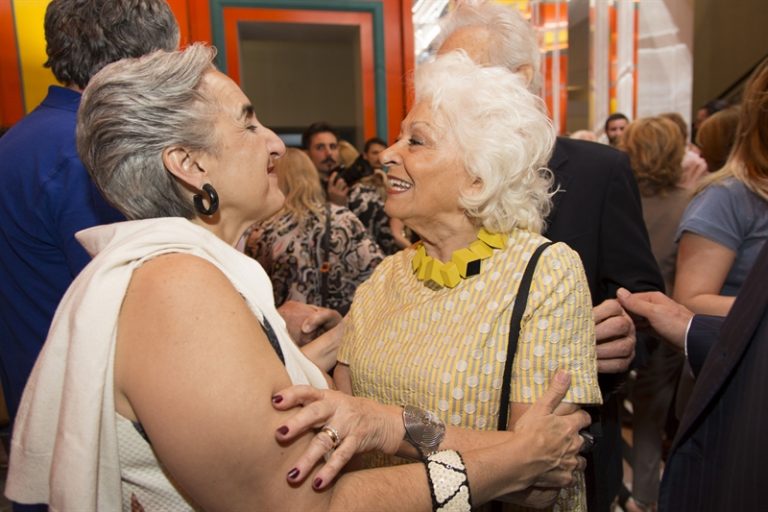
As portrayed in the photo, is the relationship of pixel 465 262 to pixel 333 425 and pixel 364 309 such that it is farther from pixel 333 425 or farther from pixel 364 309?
pixel 333 425

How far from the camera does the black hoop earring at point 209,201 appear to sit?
1208mm

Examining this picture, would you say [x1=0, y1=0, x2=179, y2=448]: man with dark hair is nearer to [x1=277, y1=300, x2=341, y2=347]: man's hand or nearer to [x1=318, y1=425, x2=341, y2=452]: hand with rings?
[x1=277, y1=300, x2=341, y2=347]: man's hand

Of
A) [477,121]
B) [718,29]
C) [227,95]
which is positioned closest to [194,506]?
[227,95]

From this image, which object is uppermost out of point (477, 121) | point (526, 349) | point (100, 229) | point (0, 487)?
point (477, 121)

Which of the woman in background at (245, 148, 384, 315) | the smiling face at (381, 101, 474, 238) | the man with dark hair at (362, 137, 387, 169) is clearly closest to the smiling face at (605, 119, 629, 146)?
the man with dark hair at (362, 137, 387, 169)

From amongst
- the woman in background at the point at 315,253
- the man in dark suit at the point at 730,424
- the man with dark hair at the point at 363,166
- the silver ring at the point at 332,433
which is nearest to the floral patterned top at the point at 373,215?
the man with dark hair at the point at 363,166

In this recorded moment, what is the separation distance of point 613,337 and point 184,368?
1083 mm

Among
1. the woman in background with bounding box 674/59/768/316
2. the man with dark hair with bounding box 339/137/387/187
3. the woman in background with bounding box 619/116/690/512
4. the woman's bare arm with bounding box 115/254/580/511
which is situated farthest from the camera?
the man with dark hair with bounding box 339/137/387/187

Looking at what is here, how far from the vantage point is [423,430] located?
1228 millimetres

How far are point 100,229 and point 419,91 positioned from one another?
850 millimetres

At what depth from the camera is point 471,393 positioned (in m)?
1.37

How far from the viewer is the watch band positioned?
3.98 ft

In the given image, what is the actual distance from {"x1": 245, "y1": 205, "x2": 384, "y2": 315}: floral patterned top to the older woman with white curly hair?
4.92 feet

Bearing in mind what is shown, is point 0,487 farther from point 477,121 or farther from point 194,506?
point 477,121
